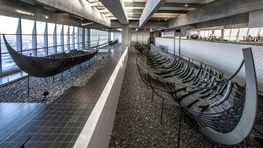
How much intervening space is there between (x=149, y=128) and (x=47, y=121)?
159 cm

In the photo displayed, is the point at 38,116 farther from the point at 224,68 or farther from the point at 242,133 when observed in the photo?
the point at 224,68

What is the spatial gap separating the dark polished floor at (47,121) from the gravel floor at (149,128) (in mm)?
622

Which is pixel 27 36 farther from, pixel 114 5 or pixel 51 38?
pixel 114 5

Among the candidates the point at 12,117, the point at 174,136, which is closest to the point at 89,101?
the point at 12,117

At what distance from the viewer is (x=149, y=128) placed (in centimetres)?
375

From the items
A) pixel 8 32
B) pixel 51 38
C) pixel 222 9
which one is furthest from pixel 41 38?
pixel 222 9

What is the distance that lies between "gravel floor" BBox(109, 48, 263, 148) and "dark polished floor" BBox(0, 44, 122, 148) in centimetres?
62

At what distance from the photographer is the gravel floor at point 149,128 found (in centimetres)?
323

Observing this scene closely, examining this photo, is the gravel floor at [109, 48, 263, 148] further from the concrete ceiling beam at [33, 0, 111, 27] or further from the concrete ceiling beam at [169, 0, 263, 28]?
the concrete ceiling beam at [169, 0, 263, 28]

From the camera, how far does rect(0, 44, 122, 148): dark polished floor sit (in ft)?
8.11

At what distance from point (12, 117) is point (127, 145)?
5.53ft

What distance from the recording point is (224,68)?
5.49 meters

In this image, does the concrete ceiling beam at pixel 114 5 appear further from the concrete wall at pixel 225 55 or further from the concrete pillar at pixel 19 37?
the concrete pillar at pixel 19 37

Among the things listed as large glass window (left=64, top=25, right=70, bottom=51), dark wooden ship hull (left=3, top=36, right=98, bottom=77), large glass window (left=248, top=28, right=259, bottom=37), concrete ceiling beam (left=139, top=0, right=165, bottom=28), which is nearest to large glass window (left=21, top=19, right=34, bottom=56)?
dark wooden ship hull (left=3, top=36, right=98, bottom=77)
